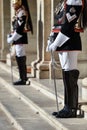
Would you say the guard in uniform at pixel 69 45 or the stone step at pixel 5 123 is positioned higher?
the guard in uniform at pixel 69 45

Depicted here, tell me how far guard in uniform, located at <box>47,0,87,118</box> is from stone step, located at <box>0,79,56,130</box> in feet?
1.03

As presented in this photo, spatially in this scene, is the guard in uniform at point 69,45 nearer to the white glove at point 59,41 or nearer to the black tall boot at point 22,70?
the white glove at point 59,41

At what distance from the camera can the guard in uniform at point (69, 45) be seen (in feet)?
19.6

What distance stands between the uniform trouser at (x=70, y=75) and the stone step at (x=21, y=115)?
0.39 m

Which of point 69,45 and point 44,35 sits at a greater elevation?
point 69,45

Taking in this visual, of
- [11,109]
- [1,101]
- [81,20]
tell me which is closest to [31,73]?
[1,101]

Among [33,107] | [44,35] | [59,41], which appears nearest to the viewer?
[59,41]

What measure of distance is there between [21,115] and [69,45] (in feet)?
5.24

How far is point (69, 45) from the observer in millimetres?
6184

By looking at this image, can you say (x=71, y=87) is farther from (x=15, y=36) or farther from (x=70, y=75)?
(x=15, y=36)

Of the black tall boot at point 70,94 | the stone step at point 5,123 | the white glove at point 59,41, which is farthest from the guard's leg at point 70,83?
the stone step at point 5,123

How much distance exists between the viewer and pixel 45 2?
10.7 metres

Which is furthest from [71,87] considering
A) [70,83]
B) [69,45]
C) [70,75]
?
[69,45]

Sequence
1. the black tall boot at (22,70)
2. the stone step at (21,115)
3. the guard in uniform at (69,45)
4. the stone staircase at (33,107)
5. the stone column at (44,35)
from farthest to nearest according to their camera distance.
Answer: the stone column at (44,35) → the black tall boot at (22,70) → the stone step at (21,115) → the stone staircase at (33,107) → the guard in uniform at (69,45)
